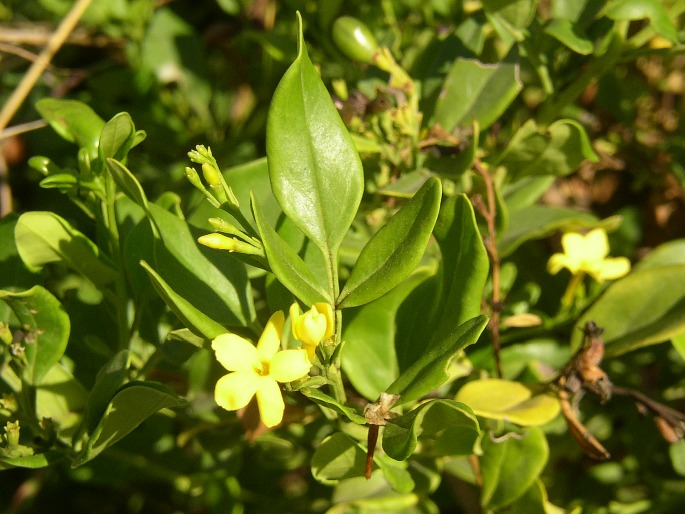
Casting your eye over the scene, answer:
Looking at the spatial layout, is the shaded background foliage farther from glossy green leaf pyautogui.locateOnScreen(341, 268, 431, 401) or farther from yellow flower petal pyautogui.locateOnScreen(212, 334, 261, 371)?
yellow flower petal pyautogui.locateOnScreen(212, 334, 261, 371)

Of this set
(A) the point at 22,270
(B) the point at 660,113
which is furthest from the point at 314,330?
(B) the point at 660,113

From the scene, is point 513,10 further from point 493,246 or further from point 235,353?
point 235,353

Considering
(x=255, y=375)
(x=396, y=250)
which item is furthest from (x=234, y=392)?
(x=396, y=250)

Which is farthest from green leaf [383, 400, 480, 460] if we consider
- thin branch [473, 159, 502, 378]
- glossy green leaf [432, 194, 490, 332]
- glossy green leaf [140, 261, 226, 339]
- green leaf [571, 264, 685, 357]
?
green leaf [571, 264, 685, 357]

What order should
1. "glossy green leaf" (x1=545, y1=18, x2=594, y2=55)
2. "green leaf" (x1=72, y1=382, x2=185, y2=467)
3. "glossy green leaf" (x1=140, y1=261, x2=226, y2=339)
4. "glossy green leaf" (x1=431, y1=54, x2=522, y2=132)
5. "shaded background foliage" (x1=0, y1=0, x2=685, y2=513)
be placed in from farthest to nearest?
"shaded background foliage" (x1=0, y1=0, x2=685, y2=513), "glossy green leaf" (x1=431, y1=54, x2=522, y2=132), "glossy green leaf" (x1=545, y1=18, x2=594, y2=55), "green leaf" (x1=72, y1=382, x2=185, y2=467), "glossy green leaf" (x1=140, y1=261, x2=226, y2=339)

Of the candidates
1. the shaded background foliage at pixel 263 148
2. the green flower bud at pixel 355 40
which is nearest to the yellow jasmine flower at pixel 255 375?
the shaded background foliage at pixel 263 148

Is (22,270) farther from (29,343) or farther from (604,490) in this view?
(604,490)

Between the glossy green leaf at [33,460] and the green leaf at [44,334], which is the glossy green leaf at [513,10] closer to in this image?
the green leaf at [44,334]
